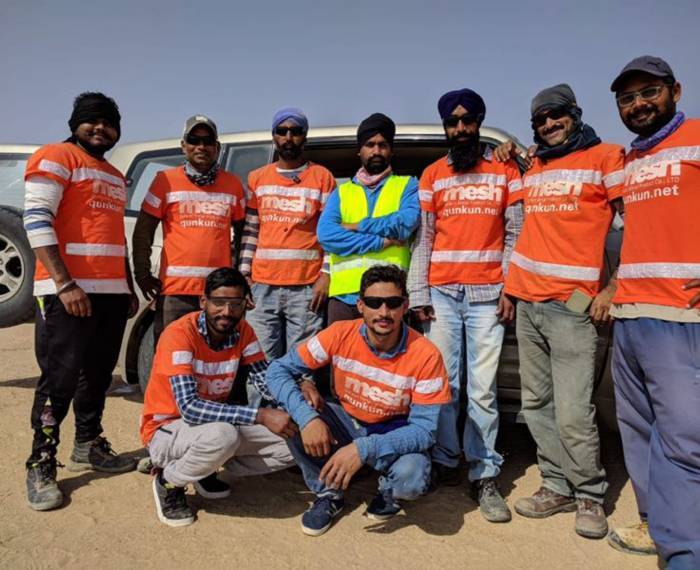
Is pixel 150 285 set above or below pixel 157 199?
below

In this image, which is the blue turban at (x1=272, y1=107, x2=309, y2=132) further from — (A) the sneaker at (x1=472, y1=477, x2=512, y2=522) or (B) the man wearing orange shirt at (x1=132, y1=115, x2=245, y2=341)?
(A) the sneaker at (x1=472, y1=477, x2=512, y2=522)

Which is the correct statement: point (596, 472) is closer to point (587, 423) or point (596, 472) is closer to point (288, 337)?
point (587, 423)

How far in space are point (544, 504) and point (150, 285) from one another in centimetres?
250

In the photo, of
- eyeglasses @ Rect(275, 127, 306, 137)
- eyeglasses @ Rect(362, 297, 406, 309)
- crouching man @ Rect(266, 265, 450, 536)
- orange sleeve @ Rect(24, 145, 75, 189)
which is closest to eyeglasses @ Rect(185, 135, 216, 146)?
eyeglasses @ Rect(275, 127, 306, 137)

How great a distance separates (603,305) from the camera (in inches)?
101

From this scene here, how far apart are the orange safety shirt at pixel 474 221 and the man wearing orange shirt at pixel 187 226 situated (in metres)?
1.31

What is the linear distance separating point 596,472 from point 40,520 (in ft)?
8.64

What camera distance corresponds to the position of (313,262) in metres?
3.35

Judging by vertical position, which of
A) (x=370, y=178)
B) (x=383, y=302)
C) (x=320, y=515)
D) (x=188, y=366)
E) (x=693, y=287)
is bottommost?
(x=320, y=515)

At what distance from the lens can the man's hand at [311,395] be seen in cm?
278

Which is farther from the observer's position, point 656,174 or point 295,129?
point 295,129

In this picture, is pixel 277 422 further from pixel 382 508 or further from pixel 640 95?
pixel 640 95

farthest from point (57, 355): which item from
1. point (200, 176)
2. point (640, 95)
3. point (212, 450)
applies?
point (640, 95)

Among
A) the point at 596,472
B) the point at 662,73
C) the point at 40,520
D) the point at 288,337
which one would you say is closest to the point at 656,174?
the point at 662,73
